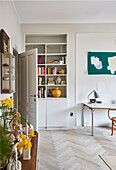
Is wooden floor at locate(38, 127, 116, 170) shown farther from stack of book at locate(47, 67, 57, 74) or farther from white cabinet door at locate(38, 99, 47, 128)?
stack of book at locate(47, 67, 57, 74)

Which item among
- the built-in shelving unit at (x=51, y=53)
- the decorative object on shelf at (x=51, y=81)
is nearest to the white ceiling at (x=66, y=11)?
the built-in shelving unit at (x=51, y=53)

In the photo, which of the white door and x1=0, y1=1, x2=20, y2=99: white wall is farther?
the white door

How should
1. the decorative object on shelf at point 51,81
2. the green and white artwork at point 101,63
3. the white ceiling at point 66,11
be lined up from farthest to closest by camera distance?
the green and white artwork at point 101,63
the decorative object on shelf at point 51,81
the white ceiling at point 66,11

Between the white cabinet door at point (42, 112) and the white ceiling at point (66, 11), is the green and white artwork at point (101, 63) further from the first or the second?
the white cabinet door at point (42, 112)

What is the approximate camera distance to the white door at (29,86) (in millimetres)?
3844

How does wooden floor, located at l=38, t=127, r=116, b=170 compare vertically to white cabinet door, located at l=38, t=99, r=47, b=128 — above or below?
below

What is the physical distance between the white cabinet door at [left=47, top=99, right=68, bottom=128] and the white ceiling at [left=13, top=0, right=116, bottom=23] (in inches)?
87.9

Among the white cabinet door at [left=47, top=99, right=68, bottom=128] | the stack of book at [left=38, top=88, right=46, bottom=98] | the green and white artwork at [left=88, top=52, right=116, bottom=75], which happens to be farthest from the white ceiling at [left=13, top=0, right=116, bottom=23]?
the white cabinet door at [left=47, top=99, right=68, bottom=128]

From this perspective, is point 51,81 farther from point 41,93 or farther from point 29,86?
point 29,86

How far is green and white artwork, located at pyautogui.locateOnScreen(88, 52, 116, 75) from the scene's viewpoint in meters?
4.93

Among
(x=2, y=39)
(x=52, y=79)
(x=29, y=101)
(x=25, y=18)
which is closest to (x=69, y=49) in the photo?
(x=52, y=79)

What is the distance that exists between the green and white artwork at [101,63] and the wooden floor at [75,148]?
5.39 ft

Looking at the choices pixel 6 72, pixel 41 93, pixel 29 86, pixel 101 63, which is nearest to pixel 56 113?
pixel 41 93

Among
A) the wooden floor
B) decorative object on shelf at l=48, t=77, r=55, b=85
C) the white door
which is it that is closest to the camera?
the wooden floor
